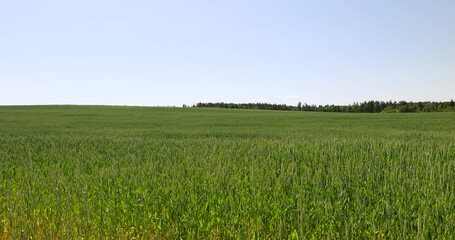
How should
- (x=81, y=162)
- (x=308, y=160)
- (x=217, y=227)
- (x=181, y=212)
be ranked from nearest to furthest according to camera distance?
1. (x=217, y=227)
2. (x=181, y=212)
3. (x=308, y=160)
4. (x=81, y=162)

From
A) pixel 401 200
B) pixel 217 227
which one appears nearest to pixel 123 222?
pixel 217 227

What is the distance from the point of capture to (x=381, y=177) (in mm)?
5742

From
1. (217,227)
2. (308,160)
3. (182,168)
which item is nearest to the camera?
(217,227)

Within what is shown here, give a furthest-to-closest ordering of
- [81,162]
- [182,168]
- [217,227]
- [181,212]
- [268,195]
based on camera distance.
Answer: [81,162] → [182,168] → [268,195] → [181,212] → [217,227]

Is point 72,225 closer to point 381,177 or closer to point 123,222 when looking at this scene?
point 123,222

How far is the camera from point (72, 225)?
426 centimetres

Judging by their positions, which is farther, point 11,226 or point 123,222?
point 11,226

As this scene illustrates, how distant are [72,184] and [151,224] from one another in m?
2.07

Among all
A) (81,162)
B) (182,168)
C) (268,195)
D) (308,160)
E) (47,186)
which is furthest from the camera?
(81,162)

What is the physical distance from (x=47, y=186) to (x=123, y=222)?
1.89 m

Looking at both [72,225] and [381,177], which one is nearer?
[72,225]

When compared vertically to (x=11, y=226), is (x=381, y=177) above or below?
above

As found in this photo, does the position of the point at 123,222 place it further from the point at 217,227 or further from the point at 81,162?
the point at 81,162

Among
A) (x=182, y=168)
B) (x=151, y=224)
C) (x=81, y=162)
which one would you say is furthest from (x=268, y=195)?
(x=81, y=162)
